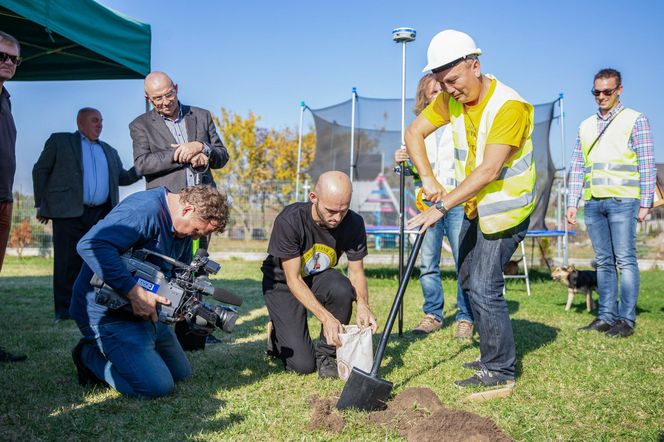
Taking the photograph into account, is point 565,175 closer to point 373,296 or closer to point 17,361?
point 373,296

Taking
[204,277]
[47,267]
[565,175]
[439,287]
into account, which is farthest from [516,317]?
[47,267]

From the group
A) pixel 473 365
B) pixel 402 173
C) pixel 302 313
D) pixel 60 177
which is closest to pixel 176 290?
pixel 302 313

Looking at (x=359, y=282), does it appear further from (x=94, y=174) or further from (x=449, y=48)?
(x=94, y=174)

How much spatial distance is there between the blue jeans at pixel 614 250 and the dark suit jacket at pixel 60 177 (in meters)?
4.44

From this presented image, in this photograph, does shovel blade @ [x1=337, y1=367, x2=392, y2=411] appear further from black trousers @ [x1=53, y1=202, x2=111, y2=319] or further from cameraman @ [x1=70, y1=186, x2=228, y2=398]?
black trousers @ [x1=53, y1=202, x2=111, y2=319]

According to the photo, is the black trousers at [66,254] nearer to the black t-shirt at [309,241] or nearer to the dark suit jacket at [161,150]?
the dark suit jacket at [161,150]

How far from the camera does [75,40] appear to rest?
14.1 ft

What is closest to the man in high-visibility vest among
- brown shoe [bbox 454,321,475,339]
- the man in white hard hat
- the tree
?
brown shoe [bbox 454,321,475,339]

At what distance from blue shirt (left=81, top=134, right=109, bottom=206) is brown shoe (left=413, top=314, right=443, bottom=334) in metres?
3.23

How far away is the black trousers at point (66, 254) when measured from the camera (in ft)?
18.0

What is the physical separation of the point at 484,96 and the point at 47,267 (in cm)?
1004

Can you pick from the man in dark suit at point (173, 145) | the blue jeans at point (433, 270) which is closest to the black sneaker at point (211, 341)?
the man in dark suit at point (173, 145)

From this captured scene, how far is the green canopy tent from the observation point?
13.4 feet

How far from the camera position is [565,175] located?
9734 mm
